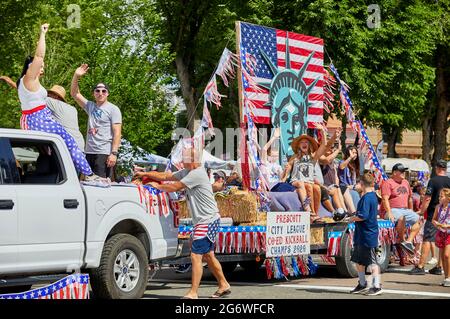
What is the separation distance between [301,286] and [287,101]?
367 cm

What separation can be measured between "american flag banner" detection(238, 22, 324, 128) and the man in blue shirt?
2925 mm

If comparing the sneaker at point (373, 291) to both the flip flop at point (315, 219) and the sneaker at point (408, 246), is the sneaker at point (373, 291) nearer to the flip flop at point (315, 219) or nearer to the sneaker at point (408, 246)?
the flip flop at point (315, 219)

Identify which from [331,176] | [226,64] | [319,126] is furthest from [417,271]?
[226,64]

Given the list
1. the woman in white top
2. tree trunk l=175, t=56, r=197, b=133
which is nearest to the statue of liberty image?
the woman in white top

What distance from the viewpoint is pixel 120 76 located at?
2483cm

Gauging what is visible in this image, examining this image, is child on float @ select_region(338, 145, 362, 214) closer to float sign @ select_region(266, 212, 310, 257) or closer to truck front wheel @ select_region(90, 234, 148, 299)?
float sign @ select_region(266, 212, 310, 257)

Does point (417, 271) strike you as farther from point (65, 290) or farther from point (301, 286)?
point (65, 290)

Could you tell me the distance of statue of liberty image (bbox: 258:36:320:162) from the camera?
14.2m

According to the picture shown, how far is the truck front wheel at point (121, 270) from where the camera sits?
9.12m

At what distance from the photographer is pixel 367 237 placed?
1116 centimetres

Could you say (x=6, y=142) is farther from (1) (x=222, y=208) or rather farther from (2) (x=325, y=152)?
(2) (x=325, y=152)

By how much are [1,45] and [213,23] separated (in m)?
12.5

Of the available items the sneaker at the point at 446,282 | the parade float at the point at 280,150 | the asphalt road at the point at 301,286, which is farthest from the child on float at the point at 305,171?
the sneaker at the point at 446,282

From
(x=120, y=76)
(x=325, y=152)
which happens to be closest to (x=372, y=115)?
(x=120, y=76)
